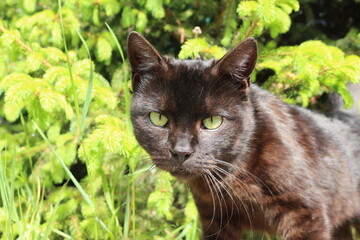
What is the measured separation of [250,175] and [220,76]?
46 centimetres

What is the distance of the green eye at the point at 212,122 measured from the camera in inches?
75.7

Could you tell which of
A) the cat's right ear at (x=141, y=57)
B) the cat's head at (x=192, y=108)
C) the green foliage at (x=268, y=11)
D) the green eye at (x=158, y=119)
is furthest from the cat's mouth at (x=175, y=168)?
the green foliage at (x=268, y=11)

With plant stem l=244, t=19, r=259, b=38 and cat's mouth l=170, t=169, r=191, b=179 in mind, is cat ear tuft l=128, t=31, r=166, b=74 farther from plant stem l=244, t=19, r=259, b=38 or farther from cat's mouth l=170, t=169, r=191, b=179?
plant stem l=244, t=19, r=259, b=38

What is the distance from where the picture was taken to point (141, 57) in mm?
2016

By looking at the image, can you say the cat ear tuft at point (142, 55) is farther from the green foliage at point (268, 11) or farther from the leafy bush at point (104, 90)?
the green foliage at point (268, 11)

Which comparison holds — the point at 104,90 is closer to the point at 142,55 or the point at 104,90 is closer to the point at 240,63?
the point at 142,55

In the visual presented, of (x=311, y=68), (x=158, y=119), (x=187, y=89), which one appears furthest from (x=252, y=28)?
(x=158, y=119)

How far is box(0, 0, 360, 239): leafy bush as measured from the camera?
2.21 meters

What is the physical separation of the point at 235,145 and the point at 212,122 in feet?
0.47

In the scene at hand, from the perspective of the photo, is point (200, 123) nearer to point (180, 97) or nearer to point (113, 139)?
point (180, 97)

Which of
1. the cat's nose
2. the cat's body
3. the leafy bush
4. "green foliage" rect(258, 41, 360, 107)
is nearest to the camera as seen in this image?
the cat's nose

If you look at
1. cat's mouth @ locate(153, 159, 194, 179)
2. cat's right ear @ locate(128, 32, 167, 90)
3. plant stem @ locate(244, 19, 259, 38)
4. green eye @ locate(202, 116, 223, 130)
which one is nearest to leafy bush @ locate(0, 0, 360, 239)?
plant stem @ locate(244, 19, 259, 38)

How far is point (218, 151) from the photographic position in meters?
1.89

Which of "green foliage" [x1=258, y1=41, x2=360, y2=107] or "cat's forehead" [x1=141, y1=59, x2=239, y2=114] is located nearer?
"cat's forehead" [x1=141, y1=59, x2=239, y2=114]
